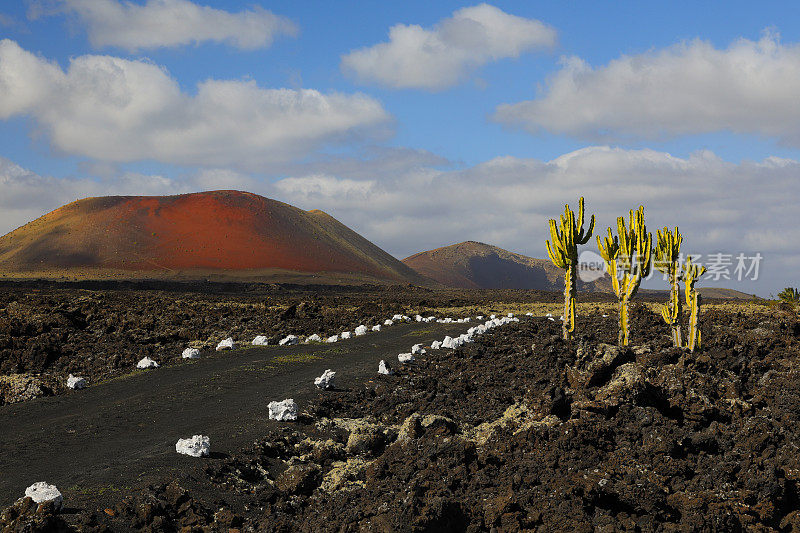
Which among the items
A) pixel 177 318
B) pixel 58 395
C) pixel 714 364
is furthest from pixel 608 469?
pixel 177 318

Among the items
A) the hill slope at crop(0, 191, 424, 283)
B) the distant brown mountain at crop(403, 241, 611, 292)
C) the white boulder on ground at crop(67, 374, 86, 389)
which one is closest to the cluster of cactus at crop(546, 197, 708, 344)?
the white boulder on ground at crop(67, 374, 86, 389)

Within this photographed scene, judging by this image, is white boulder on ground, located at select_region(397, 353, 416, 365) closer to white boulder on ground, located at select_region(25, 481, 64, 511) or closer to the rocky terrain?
the rocky terrain

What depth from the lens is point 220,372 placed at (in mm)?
12719

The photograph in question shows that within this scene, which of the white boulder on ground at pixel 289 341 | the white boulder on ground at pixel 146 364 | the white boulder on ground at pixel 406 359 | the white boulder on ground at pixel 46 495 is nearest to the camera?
the white boulder on ground at pixel 46 495

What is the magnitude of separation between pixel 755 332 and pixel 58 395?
1531cm

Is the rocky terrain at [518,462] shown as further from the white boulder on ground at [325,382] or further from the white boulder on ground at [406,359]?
the white boulder on ground at [406,359]

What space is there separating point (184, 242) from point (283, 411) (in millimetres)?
76342

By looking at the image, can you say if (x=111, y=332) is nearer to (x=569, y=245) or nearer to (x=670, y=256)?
(x=569, y=245)

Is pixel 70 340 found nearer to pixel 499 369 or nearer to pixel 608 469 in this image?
pixel 499 369

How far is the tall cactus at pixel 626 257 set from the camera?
13289mm

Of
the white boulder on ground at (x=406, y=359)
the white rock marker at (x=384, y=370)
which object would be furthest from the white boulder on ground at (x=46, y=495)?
the white boulder on ground at (x=406, y=359)

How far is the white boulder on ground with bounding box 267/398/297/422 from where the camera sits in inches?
353

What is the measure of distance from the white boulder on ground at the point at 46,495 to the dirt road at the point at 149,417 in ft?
0.78

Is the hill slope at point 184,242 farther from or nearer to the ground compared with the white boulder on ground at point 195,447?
farther from the ground
